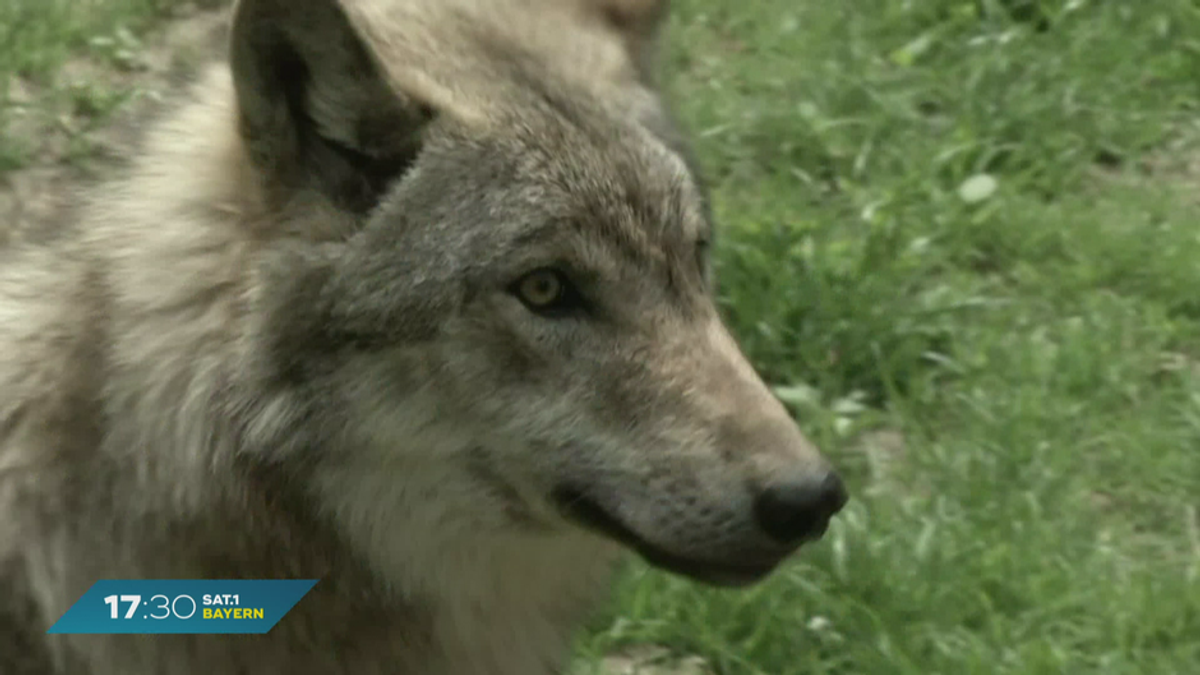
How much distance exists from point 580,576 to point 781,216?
246cm

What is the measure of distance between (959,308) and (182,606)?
9.91 ft

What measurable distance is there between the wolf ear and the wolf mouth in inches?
23.8

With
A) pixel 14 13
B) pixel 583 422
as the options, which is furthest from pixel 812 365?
pixel 14 13

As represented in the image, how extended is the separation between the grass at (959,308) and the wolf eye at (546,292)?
1505 millimetres

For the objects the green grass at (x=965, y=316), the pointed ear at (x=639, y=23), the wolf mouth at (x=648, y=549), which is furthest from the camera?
the green grass at (x=965, y=316)

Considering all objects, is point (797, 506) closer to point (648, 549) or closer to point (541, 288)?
point (648, 549)

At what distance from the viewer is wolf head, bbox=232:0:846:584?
241cm

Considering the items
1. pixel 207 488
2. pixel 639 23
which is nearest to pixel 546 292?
→ pixel 207 488

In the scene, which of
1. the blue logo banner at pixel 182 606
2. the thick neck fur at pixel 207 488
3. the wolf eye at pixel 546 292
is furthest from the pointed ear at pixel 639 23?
the blue logo banner at pixel 182 606

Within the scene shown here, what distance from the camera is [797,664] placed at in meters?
3.71

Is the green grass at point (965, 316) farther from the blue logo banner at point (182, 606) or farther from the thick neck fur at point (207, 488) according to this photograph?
the blue logo banner at point (182, 606)

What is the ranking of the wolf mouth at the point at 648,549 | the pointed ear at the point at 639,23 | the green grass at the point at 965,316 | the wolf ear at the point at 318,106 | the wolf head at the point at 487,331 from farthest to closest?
the green grass at the point at 965,316 → the pointed ear at the point at 639,23 → the wolf mouth at the point at 648,549 → the wolf head at the point at 487,331 → the wolf ear at the point at 318,106

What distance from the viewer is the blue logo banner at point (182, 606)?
2.57 meters

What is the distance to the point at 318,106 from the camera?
2422 mm
